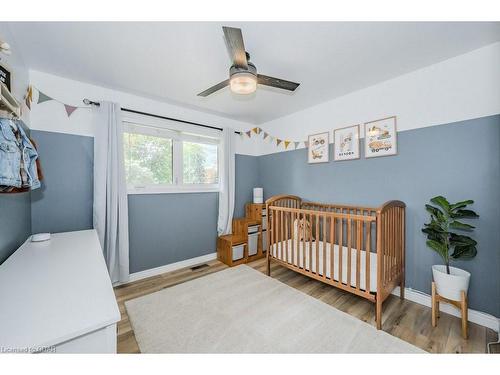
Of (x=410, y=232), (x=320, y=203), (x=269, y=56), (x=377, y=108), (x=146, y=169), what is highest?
(x=269, y=56)

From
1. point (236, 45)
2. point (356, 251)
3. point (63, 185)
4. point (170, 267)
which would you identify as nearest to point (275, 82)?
point (236, 45)

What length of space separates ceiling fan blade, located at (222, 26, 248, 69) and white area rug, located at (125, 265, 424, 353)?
2028 mm

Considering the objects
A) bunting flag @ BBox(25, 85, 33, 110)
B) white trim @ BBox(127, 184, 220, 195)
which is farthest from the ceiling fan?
bunting flag @ BBox(25, 85, 33, 110)

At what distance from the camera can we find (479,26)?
1.49 meters


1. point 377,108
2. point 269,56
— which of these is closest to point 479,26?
point 377,108

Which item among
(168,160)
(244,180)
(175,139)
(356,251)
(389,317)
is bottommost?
(389,317)

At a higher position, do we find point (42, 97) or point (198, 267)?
point (42, 97)

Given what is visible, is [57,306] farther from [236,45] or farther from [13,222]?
[236,45]

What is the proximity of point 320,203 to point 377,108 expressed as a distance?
1.34 m

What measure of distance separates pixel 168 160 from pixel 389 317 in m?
3.08

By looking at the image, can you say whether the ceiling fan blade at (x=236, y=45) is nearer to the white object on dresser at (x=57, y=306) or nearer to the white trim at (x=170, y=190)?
the white object on dresser at (x=57, y=306)

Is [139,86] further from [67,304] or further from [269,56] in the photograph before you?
[67,304]

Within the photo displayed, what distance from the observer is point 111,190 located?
231 cm

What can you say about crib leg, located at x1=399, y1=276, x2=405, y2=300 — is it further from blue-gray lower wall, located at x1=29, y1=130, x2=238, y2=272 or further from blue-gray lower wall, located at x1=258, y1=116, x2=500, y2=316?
blue-gray lower wall, located at x1=29, y1=130, x2=238, y2=272
